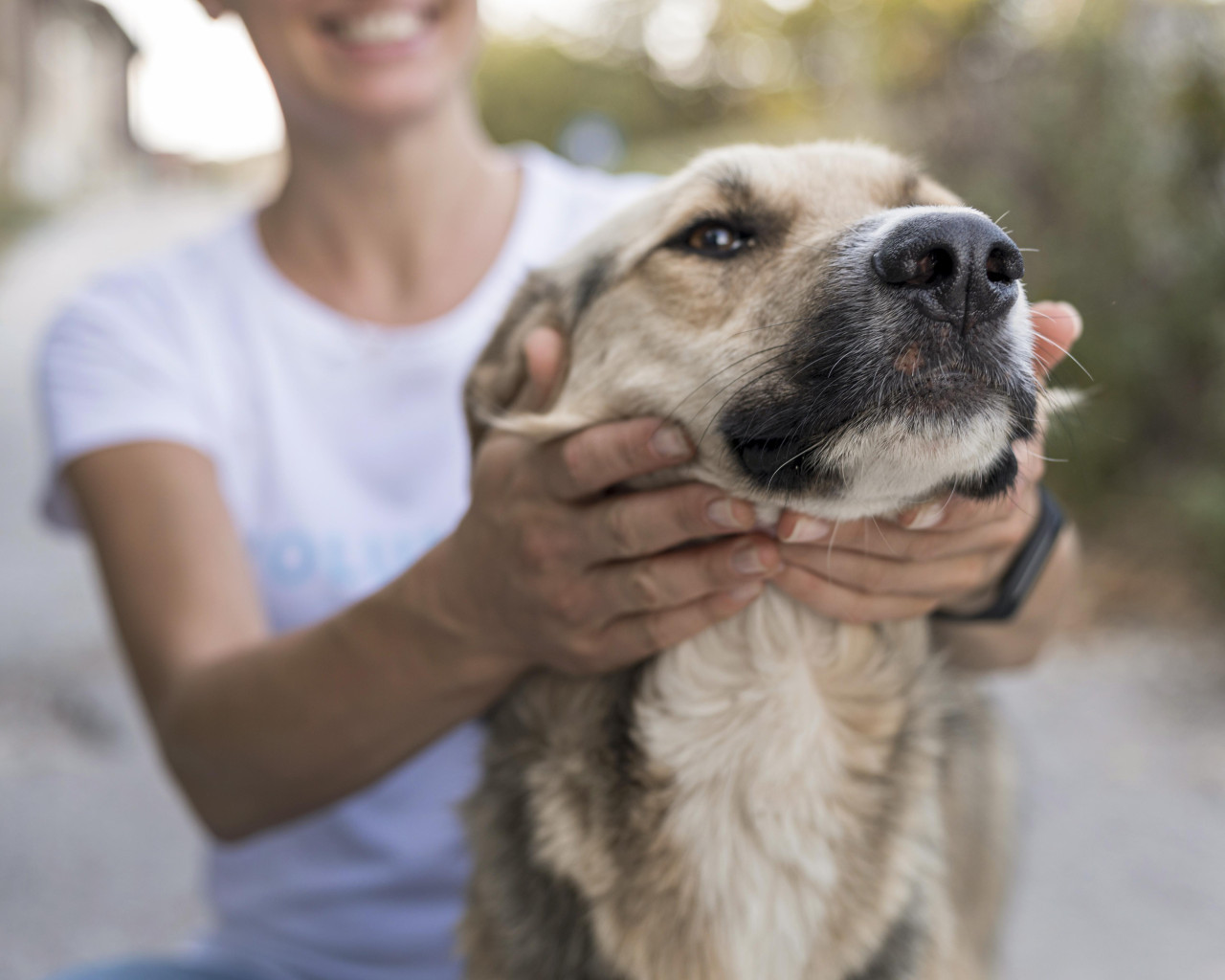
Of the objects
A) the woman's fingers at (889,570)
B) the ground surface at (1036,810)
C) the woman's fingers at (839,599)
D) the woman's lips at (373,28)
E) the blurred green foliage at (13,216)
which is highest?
the woman's lips at (373,28)

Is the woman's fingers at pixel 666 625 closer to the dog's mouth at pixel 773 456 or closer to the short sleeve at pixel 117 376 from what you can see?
the dog's mouth at pixel 773 456

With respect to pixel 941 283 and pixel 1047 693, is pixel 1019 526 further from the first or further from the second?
pixel 1047 693

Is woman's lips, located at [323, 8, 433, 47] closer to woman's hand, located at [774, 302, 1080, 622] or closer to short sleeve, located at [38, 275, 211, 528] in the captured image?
short sleeve, located at [38, 275, 211, 528]

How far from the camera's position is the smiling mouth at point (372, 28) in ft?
7.79

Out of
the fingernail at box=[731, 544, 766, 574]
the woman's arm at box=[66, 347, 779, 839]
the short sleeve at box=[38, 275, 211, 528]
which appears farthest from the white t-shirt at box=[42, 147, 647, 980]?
the fingernail at box=[731, 544, 766, 574]

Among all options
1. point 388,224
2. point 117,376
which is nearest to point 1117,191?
point 388,224

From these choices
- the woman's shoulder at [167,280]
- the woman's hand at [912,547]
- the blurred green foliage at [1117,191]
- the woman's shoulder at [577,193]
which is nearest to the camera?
the woman's hand at [912,547]

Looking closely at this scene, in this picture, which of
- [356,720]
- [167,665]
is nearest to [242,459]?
[167,665]

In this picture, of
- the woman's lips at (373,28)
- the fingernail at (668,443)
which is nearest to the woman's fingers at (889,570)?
the fingernail at (668,443)

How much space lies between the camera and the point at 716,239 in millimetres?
1805

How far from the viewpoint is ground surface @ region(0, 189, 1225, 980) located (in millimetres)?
3477

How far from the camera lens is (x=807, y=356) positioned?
1.50 meters

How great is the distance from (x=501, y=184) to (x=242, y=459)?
1022mm

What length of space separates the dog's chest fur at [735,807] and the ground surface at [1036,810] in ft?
5.24
